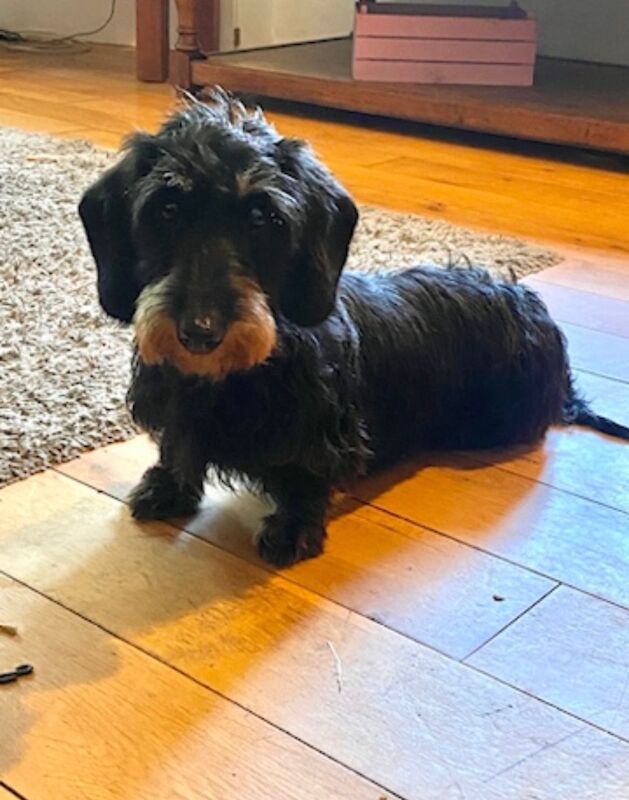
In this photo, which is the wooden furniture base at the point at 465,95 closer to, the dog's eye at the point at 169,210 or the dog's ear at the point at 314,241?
the dog's ear at the point at 314,241

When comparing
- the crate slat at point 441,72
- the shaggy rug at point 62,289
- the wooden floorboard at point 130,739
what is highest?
the crate slat at point 441,72

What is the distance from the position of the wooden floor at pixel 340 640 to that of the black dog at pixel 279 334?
72 mm

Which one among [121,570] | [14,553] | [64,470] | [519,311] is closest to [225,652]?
[121,570]

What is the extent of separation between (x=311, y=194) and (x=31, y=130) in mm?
2344

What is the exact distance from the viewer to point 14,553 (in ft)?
4.54

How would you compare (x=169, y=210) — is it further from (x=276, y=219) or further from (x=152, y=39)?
Answer: (x=152, y=39)

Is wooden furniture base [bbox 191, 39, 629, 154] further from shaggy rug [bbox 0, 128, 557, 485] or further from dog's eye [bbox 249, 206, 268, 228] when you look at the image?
dog's eye [bbox 249, 206, 268, 228]

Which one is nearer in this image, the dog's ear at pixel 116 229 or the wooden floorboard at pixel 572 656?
the wooden floorboard at pixel 572 656

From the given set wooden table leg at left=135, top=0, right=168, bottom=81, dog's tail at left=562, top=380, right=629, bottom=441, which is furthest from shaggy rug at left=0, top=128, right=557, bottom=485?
wooden table leg at left=135, top=0, right=168, bottom=81

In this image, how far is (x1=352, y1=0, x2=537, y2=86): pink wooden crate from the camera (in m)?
3.64

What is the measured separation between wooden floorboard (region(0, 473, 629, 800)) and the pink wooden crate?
2593 mm

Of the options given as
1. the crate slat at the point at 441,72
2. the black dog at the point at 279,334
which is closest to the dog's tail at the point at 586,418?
the black dog at the point at 279,334

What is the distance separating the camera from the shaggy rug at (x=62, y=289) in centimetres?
167

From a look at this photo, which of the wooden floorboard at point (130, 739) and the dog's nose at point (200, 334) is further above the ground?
the dog's nose at point (200, 334)
